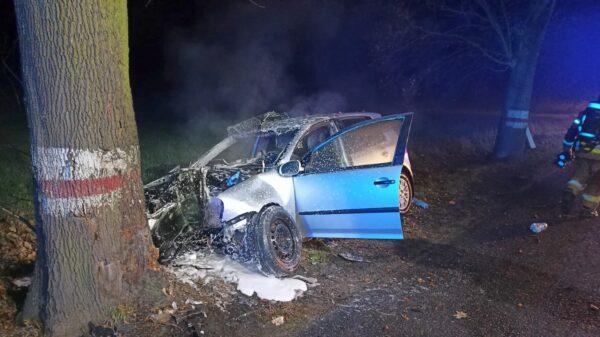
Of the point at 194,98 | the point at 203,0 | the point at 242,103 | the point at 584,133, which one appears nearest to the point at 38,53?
the point at 584,133

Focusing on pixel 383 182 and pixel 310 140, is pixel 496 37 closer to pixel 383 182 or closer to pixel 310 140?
pixel 310 140

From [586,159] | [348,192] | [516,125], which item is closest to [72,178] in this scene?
[348,192]

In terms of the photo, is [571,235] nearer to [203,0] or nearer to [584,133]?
[584,133]

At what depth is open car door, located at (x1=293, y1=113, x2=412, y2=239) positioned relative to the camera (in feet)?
16.3

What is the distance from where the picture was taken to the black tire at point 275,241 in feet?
14.6

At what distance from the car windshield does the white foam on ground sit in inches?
57.2

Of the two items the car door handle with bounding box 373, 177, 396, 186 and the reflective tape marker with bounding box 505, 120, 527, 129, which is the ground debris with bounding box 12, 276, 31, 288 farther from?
the reflective tape marker with bounding box 505, 120, 527, 129

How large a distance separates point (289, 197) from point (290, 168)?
14.7 inches

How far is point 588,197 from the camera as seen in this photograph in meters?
6.33

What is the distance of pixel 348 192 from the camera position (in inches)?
201

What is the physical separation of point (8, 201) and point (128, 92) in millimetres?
3499

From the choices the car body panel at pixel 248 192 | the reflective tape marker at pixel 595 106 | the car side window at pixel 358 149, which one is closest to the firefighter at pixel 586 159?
the reflective tape marker at pixel 595 106

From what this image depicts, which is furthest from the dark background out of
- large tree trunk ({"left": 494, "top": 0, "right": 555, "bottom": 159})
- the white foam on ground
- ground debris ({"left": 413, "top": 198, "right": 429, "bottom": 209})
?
the white foam on ground

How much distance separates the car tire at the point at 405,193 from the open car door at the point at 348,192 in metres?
1.42
